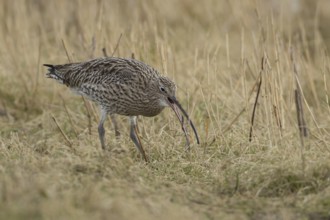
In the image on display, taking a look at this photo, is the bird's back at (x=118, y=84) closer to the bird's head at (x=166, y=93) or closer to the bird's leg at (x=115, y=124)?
the bird's head at (x=166, y=93)

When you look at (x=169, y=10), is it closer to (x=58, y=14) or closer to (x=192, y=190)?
(x=58, y=14)

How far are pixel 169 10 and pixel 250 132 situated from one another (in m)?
5.75

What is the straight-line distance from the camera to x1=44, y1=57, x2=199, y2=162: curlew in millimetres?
6621

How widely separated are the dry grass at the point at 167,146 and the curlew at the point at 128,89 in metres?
0.30

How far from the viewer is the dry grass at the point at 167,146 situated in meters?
4.80

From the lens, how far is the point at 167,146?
6758 mm

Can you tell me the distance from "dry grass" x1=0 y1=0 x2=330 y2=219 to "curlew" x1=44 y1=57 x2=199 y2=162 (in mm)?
303

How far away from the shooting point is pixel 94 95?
22.9ft

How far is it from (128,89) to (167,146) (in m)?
0.61

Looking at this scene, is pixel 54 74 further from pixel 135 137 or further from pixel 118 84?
pixel 135 137

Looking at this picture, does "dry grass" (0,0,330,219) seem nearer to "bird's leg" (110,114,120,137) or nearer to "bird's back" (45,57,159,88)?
"bird's leg" (110,114,120,137)

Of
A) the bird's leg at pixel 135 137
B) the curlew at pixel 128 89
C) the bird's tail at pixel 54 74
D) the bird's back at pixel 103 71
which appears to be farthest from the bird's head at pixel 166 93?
the bird's tail at pixel 54 74

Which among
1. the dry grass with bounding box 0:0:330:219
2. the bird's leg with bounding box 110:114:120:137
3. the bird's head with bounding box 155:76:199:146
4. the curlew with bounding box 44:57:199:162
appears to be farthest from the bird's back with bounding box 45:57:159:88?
the bird's leg with bounding box 110:114:120:137

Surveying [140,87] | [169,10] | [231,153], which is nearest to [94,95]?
[140,87]
